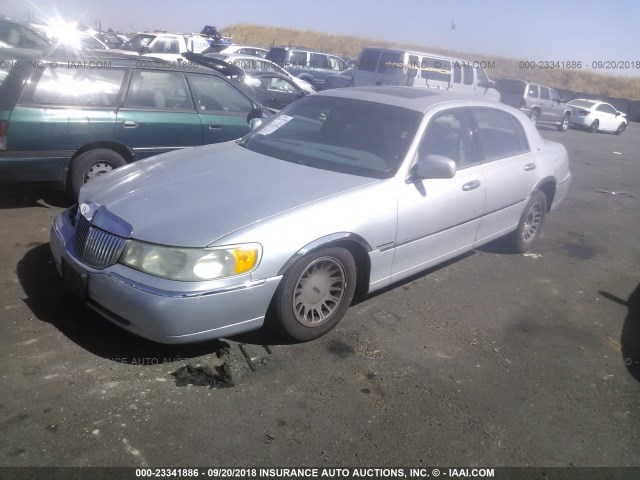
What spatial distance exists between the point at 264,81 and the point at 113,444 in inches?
435

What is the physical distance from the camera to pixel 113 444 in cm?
244

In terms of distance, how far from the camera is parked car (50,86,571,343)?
288cm

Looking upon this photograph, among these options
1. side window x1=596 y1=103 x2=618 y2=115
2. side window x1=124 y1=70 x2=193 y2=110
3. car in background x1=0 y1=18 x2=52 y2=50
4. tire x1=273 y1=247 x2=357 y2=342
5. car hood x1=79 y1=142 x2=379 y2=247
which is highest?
car in background x1=0 y1=18 x2=52 y2=50

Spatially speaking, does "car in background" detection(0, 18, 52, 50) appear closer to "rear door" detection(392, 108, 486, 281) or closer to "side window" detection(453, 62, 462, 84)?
"side window" detection(453, 62, 462, 84)

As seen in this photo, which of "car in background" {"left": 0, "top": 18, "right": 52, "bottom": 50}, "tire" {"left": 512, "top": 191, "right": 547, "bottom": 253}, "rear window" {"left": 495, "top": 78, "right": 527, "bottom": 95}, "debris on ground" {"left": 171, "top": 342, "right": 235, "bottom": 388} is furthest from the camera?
"rear window" {"left": 495, "top": 78, "right": 527, "bottom": 95}

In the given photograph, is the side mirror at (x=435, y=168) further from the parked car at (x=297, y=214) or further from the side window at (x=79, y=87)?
the side window at (x=79, y=87)

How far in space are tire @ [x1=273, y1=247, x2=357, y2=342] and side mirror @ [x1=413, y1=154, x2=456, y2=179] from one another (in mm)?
849

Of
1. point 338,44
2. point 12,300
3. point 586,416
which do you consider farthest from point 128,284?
point 338,44

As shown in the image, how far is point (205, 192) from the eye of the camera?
3354mm

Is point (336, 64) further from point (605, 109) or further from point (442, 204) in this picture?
point (442, 204)

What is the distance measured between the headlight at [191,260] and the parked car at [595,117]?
22332mm

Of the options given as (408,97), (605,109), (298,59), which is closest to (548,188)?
(408,97)

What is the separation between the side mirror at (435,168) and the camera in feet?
12.1

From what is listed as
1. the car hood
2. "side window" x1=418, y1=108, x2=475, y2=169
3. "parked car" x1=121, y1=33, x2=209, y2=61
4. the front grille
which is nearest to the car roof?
"side window" x1=418, y1=108, x2=475, y2=169
